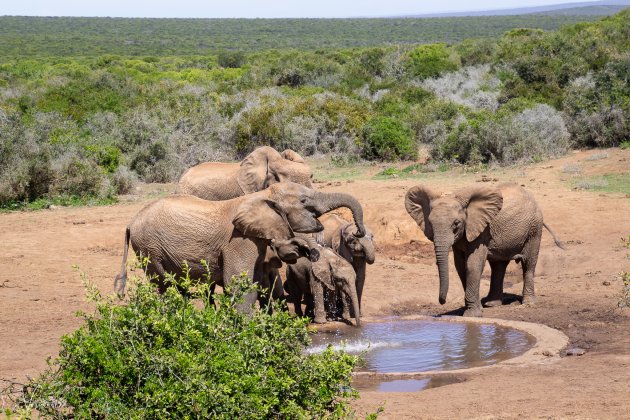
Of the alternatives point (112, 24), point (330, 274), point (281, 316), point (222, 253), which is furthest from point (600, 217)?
point (112, 24)

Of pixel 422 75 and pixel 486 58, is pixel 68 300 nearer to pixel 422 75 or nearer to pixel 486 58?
pixel 422 75

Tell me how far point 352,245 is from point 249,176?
9.73 ft

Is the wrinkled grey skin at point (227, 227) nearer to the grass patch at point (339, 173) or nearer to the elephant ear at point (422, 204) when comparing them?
the elephant ear at point (422, 204)

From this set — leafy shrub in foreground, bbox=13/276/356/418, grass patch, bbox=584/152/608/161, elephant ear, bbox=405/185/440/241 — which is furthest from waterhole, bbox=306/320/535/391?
grass patch, bbox=584/152/608/161

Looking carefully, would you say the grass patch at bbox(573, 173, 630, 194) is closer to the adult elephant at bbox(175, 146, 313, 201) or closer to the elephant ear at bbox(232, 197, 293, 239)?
the adult elephant at bbox(175, 146, 313, 201)

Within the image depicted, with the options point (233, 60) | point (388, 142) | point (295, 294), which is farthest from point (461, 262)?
point (233, 60)

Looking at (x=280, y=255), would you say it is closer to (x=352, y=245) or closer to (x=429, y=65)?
(x=352, y=245)

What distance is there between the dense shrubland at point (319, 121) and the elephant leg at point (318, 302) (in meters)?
9.39

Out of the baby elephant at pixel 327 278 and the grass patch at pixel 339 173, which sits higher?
the baby elephant at pixel 327 278

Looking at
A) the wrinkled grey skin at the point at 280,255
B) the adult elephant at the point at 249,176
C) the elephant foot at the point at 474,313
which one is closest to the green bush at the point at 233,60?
the adult elephant at the point at 249,176

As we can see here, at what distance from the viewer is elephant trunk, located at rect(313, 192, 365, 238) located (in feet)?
28.1

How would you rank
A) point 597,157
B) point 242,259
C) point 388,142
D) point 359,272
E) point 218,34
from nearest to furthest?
point 242,259 < point 359,272 < point 597,157 < point 388,142 < point 218,34

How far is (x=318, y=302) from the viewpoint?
1079 cm

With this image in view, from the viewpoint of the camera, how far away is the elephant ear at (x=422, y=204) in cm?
1102
